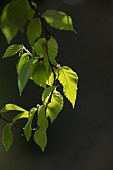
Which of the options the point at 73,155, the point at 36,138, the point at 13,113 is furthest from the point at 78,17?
the point at 36,138

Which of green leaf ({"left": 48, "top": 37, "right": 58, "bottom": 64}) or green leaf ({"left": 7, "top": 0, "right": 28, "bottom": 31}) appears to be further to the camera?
green leaf ({"left": 48, "top": 37, "right": 58, "bottom": 64})

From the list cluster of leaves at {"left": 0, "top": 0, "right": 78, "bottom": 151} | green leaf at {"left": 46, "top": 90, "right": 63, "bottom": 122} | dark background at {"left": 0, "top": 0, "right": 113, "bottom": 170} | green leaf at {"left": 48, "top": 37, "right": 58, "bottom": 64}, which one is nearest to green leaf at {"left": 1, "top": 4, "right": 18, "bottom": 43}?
cluster of leaves at {"left": 0, "top": 0, "right": 78, "bottom": 151}

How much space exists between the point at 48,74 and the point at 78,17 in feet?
6.24

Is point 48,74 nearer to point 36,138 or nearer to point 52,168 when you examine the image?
point 36,138

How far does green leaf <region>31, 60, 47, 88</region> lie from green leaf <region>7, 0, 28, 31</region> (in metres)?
0.16

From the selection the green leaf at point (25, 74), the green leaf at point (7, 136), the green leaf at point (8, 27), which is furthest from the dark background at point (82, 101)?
the green leaf at point (8, 27)

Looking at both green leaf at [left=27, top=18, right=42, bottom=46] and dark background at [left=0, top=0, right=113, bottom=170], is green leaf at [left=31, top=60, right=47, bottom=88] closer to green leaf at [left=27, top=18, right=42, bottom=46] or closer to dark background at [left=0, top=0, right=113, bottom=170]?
green leaf at [left=27, top=18, right=42, bottom=46]

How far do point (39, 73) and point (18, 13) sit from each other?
7.0 inches

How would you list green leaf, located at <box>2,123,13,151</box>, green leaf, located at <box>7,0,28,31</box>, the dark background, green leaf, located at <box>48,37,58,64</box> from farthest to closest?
the dark background → green leaf, located at <box>2,123,13,151</box> → green leaf, located at <box>48,37,58,64</box> → green leaf, located at <box>7,0,28,31</box>

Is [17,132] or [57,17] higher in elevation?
[57,17]

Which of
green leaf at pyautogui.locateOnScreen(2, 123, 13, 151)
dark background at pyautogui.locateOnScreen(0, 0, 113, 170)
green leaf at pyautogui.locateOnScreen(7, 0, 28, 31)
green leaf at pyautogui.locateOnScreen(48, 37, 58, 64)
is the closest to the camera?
green leaf at pyautogui.locateOnScreen(7, 0, 28, 31)

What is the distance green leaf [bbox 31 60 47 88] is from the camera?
0.60 m

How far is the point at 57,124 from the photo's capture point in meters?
2.43

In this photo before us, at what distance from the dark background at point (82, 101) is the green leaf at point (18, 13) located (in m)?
1.94
